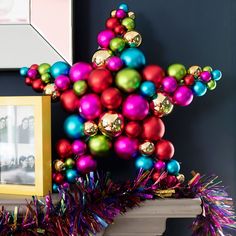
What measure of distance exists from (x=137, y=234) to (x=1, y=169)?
334 mm

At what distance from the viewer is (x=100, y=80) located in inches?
32.2

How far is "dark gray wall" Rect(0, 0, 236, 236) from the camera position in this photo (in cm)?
101

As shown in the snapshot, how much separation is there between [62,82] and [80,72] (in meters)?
0.05

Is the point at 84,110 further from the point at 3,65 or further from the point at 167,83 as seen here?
the point at 3,65

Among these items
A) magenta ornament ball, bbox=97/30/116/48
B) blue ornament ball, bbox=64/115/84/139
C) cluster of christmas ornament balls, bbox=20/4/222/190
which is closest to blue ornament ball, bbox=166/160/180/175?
cluster of christmas ornament balls, bbox=20/4/222/190

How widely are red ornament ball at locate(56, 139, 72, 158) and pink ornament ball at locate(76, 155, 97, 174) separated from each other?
3 centimetres

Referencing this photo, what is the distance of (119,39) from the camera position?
86 cm

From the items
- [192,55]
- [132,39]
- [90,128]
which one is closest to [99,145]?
[90,128]

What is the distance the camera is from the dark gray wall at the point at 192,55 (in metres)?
1.01

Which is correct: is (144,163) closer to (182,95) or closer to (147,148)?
(147,148)

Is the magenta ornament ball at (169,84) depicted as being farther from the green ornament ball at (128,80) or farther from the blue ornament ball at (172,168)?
the blue ornament ball at (172,168)

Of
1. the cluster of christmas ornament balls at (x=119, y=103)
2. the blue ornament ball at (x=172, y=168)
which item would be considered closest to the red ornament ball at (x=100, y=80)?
the cluster of christmas ornament balls at (x=119, y=103)

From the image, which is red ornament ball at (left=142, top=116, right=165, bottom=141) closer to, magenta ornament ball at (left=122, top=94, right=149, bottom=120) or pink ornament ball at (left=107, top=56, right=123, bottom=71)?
magenta ornament ball at (left=122, top=94, right=149, bottom=120)

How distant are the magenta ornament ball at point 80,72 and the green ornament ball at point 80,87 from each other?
0.01 meters
